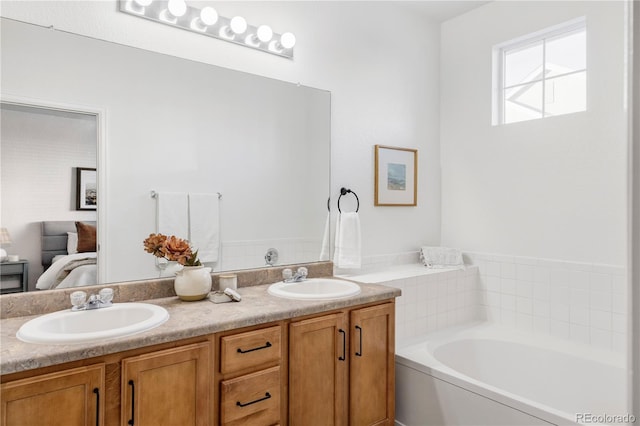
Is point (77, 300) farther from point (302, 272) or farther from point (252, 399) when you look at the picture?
point (302, 272)

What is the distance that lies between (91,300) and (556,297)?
273cm

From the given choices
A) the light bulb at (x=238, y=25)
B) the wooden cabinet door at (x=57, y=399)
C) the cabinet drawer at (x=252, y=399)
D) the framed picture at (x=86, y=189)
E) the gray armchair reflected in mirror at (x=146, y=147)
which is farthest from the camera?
the light bulb at (x=238, y=25)

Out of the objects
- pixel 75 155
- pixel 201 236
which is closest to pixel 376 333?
pixel 201 236

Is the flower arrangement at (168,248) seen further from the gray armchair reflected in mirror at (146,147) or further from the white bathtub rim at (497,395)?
the white bathtub rim at (497,395)

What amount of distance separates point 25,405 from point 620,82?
3.22m

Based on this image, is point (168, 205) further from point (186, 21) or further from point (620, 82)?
point (620, 82)

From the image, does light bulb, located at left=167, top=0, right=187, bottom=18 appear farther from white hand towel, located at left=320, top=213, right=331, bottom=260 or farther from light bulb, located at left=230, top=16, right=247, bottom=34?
white hand towel, located at left=320, top=213, right=331, bottom=260

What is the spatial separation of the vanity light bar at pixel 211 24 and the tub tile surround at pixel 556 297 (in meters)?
2.12

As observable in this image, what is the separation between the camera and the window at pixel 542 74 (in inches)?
105

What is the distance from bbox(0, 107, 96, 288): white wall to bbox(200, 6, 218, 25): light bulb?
2.61 feet

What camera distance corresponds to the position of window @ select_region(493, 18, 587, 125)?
8.77 feet

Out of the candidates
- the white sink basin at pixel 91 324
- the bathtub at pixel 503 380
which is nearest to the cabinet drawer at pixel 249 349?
the white sink basin at pixel 91 324

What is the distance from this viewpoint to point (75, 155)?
1.74m

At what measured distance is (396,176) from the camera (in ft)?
10.0
